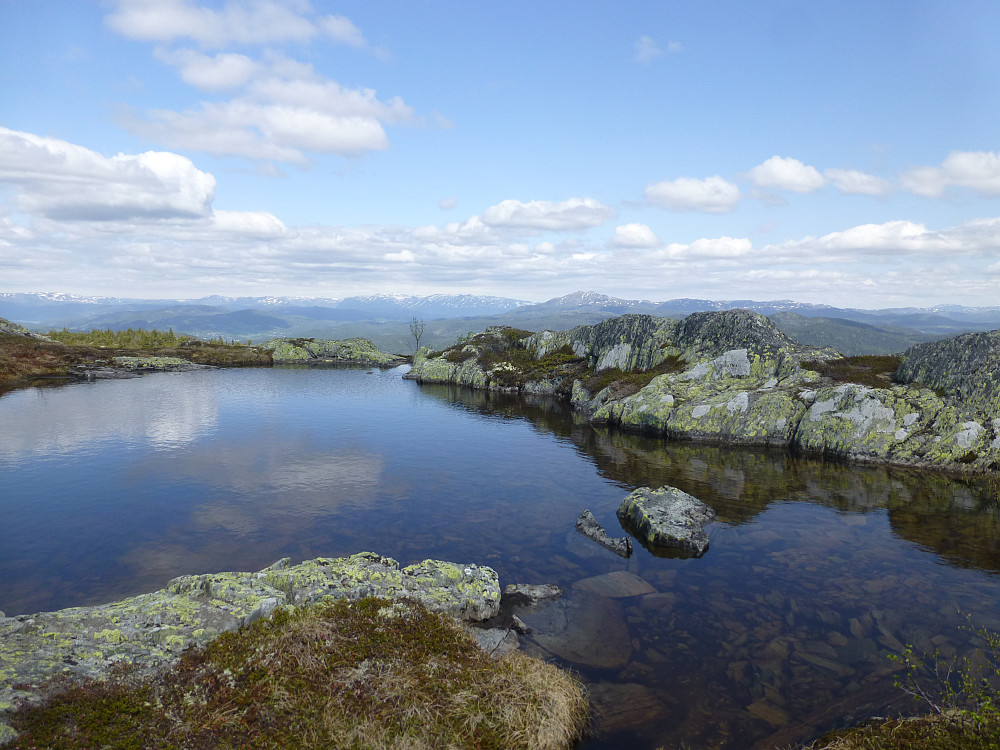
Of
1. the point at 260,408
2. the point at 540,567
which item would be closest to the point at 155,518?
the point at 540,567

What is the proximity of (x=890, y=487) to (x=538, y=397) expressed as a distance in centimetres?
5846

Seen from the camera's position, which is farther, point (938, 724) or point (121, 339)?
point (121, 339)

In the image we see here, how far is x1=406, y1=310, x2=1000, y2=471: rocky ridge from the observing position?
4706 centimetres

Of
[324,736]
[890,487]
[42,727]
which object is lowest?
[890,487]

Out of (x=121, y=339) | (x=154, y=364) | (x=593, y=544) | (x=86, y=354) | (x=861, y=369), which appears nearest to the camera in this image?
(x=593, y=544)

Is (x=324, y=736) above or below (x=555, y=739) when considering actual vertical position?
above

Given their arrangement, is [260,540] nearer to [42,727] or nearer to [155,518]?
[155,518]

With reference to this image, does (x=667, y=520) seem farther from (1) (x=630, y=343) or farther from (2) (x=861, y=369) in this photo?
(1) (x=630, y=343)

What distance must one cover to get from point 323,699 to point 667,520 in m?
23.6

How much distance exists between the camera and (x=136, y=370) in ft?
356

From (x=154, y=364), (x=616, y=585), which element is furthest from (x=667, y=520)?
(x=154, y=364)

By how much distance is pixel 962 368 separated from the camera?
4897 centimetres

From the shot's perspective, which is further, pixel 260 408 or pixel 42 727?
pixel 260 408

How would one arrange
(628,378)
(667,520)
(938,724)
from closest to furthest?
1. (938,724)
2. (667,520)
3. (628,378)
